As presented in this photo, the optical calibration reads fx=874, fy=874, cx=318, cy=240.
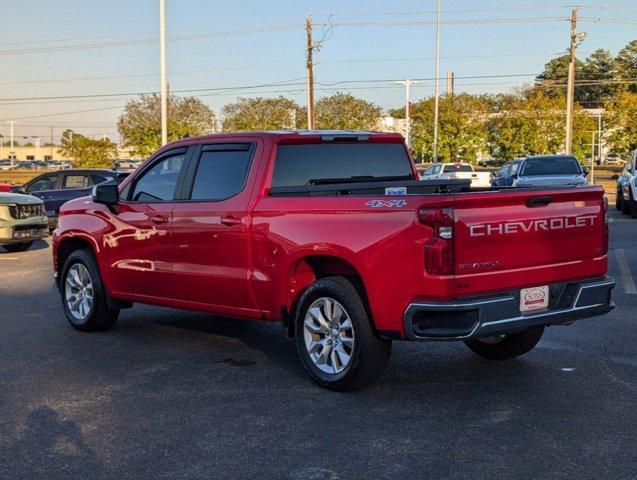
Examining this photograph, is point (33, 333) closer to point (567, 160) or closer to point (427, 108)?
point (567, 160)

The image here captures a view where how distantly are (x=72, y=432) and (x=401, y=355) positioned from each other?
118 inches

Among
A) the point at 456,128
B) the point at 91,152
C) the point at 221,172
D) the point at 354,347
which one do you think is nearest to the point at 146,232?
the point at 221,172

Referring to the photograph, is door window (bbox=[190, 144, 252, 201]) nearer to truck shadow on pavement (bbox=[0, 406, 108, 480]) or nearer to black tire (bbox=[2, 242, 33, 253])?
truck shadow on pavement (bbox=[0, 406, 108, 480])

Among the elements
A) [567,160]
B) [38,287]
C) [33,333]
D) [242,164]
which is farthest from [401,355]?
[567,160]

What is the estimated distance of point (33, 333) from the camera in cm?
859

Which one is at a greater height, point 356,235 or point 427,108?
point 427,108

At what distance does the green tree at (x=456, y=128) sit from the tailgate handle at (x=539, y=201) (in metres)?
58.0

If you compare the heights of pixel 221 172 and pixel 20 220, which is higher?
pixel 221 172

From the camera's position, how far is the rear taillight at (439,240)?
5480 millimetres

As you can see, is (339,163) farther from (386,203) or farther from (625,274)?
(625,274)

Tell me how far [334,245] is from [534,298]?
1411mm

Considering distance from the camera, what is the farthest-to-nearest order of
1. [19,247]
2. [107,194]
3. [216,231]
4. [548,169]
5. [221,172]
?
[548,169] < [19,247] < [107,194] < [221,172] < [216,231]

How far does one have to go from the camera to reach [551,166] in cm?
2677

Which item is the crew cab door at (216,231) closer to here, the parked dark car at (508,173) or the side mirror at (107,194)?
the side mirror at (107,194)
